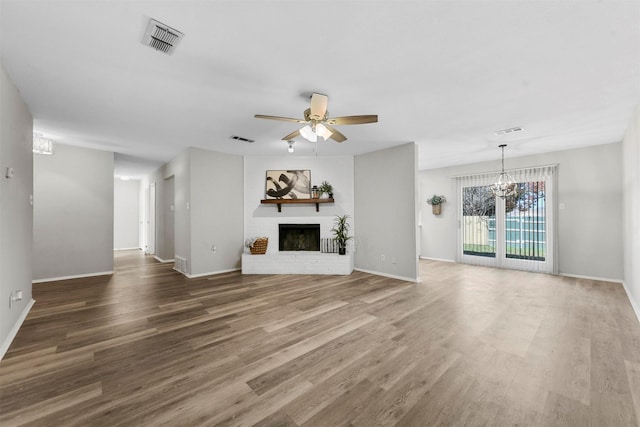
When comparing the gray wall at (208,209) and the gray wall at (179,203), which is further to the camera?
the gray wall at (179,203)

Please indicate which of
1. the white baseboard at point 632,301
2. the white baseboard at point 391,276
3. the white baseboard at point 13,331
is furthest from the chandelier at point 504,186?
the white baseboard at point 13,331

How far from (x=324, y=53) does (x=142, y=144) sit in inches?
173

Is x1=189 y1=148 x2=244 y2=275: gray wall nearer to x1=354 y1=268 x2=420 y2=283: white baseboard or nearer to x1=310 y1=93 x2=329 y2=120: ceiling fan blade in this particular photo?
x1=354 y1=268 x2=420 y2=283: white baseboard

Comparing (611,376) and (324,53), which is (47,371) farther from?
(611,376)

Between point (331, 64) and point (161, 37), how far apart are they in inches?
52.0

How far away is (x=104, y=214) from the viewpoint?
5.49 m

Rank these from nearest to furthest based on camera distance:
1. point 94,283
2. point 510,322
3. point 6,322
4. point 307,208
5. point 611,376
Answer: point 611,376 < point 6,322 < point 510,322 < point 94,283 < point 307,208

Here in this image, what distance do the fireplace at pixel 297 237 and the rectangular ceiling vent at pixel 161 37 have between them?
4.31m

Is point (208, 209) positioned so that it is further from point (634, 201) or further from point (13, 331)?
point (634, 201)

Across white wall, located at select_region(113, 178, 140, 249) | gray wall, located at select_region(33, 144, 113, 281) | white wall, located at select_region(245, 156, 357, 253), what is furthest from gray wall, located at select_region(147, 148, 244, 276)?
white wall, located at select_region(113, 178, 140, 249)

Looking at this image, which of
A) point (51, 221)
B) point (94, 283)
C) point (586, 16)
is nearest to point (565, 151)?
point (586, 16)

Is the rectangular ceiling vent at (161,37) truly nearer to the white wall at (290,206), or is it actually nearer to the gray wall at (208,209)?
the gray wall at (208,209)

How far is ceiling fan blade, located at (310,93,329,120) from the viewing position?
265cm

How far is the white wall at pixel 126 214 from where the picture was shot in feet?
30.2
